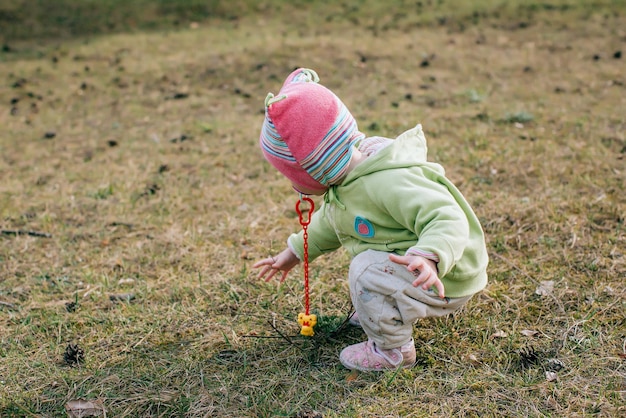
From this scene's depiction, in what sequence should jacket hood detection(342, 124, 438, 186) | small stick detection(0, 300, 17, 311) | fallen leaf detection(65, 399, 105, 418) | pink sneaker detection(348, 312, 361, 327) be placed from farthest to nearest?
small stick detection(0, 300, 17, 311)
pink sneaker detection(348, 312, 361, 327)
fallen leaf detection(65, 399, 105, 418)
jacket hood detection(342, 124, 438, 186)

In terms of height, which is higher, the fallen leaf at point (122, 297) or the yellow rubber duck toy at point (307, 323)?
the yellow rubber duck toy at point (307, 323)

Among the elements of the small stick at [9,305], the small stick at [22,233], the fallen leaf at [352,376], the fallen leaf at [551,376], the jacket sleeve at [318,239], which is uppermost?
the jacket sleeve at [318,239]

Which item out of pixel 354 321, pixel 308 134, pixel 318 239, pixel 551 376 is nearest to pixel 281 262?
pixel 318 239

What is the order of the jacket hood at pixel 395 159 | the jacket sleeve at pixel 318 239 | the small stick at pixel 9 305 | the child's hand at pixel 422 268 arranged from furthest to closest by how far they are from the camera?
the small stick at pixel 9 305
the jacket sleeve at pixel 318 239
the jacket hood at pixel 395 159
the child's hand at pixel 422 268

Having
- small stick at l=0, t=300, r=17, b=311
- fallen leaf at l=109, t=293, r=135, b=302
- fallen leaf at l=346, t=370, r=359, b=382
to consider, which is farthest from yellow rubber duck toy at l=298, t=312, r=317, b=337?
small stick at l=0, t=300, r=17, b=311

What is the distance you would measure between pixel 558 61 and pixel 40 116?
17.7 ft

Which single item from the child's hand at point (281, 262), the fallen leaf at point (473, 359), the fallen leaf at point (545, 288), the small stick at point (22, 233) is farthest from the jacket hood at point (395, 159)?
the small stick at point (22, 233)

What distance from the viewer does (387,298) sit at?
2393 mm

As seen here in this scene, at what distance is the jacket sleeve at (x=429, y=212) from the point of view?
83.3 inches

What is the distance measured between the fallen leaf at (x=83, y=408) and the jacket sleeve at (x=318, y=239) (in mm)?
1017

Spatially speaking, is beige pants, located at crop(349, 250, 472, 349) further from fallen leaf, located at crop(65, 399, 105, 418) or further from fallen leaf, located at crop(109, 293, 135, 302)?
fallen leaf, located at crop(109, 293, 135, 302)

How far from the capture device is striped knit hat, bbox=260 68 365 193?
2.24 m

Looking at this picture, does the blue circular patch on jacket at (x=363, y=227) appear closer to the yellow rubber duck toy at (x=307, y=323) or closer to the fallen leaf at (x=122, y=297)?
the yellow rubber duck toy at (x=307, y=323)

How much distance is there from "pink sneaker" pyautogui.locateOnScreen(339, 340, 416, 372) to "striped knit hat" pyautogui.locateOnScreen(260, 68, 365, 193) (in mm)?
716
